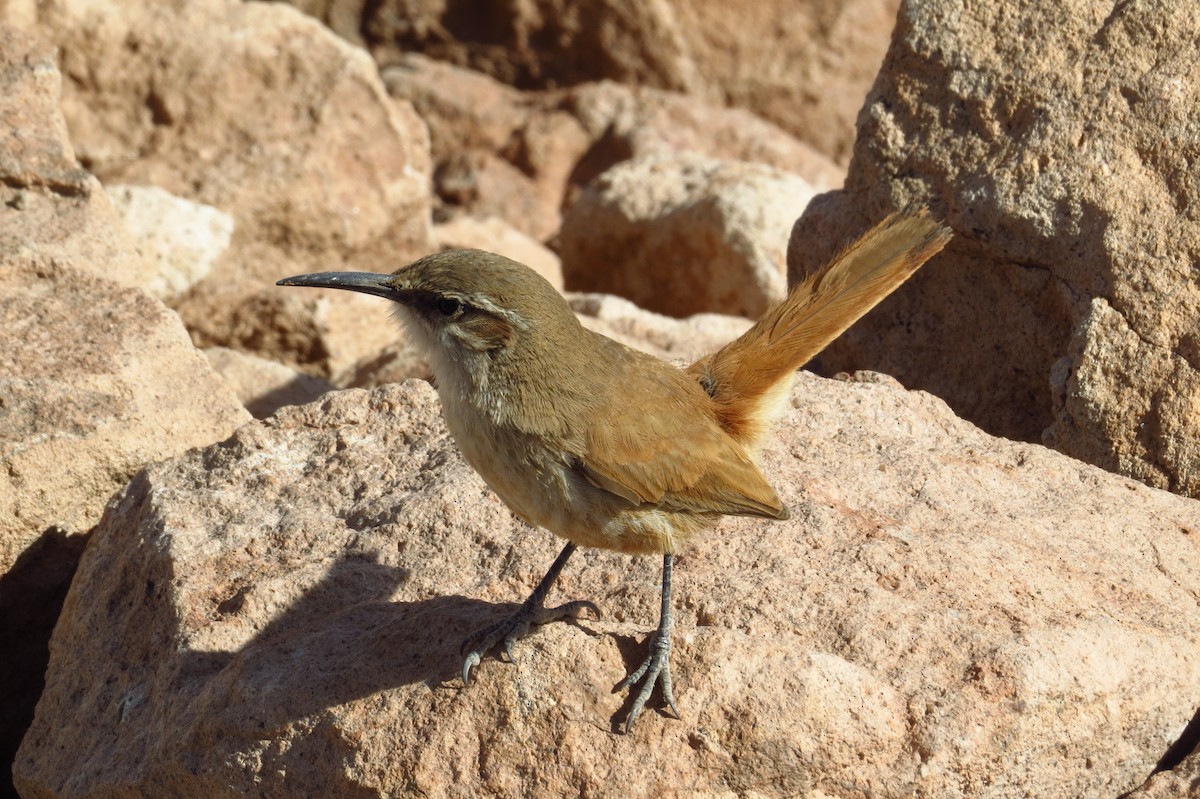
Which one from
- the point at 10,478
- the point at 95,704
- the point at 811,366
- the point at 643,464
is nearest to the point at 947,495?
the point at 643,464

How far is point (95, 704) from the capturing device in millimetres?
3947

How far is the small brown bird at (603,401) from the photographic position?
11.8 ft

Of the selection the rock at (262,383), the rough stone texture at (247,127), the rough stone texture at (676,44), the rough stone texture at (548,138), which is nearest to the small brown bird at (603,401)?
the rock at (262,383)

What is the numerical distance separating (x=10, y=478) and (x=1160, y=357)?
3.84 meters

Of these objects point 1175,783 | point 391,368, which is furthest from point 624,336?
point 1175,783

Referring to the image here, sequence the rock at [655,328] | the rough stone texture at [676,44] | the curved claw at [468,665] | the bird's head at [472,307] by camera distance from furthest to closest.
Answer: the rough stone texture at [676,44] < the rock at [655,328] < the bird's head at [472,307] < the curved claw at [468,665]

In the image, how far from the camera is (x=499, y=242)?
8.49 m

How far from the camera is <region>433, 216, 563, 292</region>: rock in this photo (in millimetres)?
8305

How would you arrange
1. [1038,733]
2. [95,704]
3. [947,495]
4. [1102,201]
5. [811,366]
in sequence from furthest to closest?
[811,366] → [1102,201] → [947,495] → [95,704] → [1038,733]

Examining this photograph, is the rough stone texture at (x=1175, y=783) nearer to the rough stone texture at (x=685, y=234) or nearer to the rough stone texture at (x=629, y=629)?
the rough stone texture at (x=629, y=629)

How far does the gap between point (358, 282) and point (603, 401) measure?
82 cm

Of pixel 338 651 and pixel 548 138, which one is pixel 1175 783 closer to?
pixel 338 651

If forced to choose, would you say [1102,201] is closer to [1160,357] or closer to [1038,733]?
[1160,357]

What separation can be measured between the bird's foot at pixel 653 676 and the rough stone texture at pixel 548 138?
6.81 m
